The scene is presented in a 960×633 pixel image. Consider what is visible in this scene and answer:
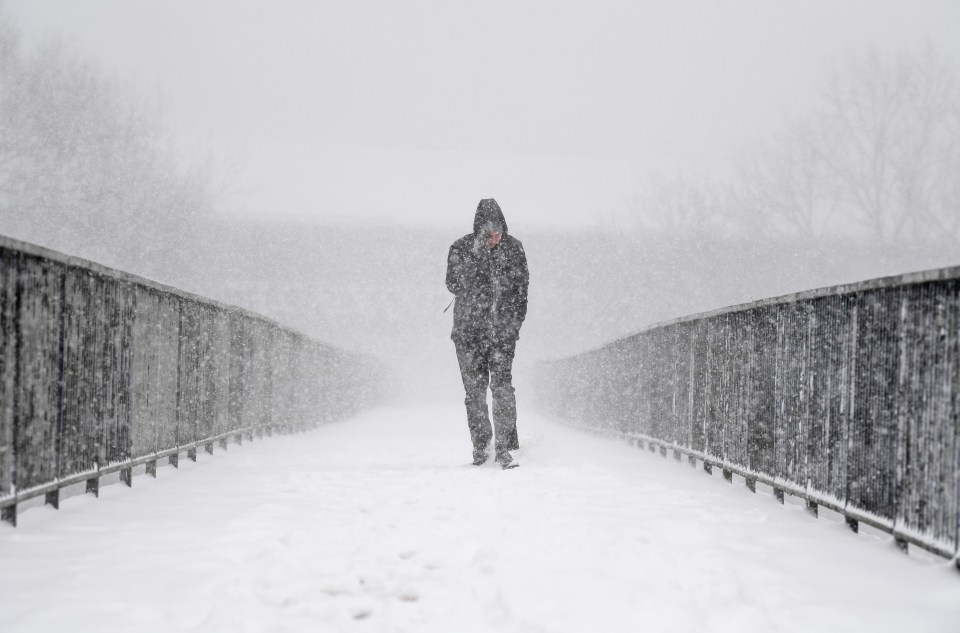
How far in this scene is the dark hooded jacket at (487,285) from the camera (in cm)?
686

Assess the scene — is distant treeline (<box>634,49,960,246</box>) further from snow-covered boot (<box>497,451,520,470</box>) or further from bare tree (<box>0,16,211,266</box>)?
snow-covered boot (<box>497,451,520,470</box>)

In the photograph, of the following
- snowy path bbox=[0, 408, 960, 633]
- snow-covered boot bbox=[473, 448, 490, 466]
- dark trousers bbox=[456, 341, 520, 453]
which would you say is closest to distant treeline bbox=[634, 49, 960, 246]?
dark trousers bbox=[456, 341, 520, 453]

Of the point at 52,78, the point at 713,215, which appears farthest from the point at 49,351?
the point at 713,215

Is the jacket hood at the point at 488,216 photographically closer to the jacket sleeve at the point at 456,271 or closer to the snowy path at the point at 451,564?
the jacket sleeve at the point at 456,271

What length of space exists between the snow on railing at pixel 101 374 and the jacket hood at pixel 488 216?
2233mm

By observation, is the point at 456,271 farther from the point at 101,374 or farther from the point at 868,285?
the point at 868,285

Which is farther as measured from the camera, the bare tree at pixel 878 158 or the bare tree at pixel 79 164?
the bare tree at pixel 878 158

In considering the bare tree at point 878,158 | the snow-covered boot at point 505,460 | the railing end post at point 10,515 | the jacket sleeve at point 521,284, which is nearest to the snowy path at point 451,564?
the railing end post at point 10,515

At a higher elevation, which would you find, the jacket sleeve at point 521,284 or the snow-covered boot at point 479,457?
the jacket sleeve at point 521,284

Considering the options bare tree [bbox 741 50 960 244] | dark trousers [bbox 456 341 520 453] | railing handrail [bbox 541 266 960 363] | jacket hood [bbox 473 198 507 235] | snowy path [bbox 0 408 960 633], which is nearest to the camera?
snowy path [bbox 0 408 960 633]

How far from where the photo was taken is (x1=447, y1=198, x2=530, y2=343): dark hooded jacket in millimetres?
6859

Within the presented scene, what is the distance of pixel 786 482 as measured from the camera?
4.94m

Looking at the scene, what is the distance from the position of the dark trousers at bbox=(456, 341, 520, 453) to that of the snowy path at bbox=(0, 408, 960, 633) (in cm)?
138

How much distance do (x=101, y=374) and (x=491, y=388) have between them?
9.47 feet
